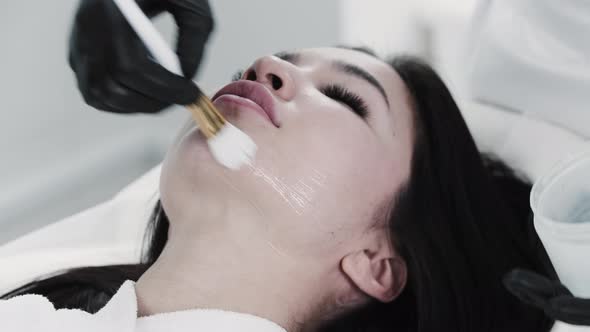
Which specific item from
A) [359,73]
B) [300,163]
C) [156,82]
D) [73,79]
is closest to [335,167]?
[300,163]

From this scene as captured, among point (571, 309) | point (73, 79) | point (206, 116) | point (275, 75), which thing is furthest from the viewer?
point (73, 79)

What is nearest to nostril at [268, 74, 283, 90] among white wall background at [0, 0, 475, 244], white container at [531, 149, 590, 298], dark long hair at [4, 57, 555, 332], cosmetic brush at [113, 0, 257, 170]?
cosmetic brush at [113, 0, 257, 170]

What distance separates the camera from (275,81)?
98cm

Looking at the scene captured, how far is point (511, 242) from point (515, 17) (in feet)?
1.30

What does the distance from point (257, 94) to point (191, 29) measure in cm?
11

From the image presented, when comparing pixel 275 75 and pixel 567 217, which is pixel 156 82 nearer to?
pixel 275 75

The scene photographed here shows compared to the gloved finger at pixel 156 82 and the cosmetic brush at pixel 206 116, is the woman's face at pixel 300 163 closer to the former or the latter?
the cosmetic brush at pixel 206 116

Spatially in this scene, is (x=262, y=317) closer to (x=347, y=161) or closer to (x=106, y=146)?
→ (x=347, y=161)

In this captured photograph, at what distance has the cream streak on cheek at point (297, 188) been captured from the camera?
2.97ft

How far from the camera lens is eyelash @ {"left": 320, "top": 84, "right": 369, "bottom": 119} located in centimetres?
99

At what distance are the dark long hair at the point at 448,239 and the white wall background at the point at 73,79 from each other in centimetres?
36

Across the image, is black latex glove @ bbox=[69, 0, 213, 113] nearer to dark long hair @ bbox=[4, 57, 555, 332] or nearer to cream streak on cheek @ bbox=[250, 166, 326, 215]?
cream streak on cheek @ bbox=[250, 166, 326, 215]

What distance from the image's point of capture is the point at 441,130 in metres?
1.08

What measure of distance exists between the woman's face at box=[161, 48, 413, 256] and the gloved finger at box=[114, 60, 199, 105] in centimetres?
13
